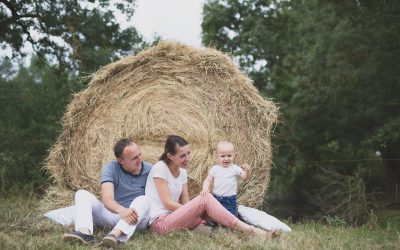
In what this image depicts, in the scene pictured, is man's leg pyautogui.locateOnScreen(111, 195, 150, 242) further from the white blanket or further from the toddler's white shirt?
the white blanket

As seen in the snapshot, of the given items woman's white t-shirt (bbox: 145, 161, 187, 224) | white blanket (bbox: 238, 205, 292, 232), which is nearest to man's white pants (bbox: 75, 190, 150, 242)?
woman's white t-shirt (bbox: 145, 161, 187, 224)

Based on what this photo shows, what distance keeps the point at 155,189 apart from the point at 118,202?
1.26 ft

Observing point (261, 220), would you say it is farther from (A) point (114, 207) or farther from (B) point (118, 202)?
(A) point (114, 207)

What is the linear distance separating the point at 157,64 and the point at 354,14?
5692 mm

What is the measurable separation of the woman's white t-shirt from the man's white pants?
0.17m

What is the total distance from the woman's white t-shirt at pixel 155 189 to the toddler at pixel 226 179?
312mm

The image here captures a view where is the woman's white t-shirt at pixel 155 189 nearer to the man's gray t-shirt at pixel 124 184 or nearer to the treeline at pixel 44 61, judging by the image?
the man's gray t-shirt at pixel 124 184

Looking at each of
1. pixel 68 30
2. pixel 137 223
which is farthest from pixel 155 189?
pixel 68 30

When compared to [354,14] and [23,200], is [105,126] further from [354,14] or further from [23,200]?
[354,14]

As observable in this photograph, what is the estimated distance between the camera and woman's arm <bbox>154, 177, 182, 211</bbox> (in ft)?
16.2

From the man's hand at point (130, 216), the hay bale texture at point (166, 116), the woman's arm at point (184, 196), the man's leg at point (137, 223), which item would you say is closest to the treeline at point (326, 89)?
the hay bale texture at point (166, 116)

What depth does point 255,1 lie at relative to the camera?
17.1 metres

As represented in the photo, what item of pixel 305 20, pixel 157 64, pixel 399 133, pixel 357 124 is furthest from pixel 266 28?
pixel 157 64

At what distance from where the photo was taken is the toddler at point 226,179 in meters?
5.44
